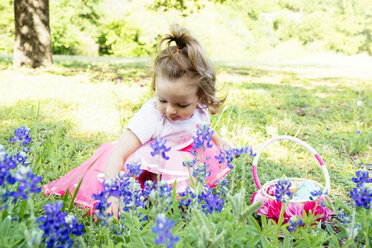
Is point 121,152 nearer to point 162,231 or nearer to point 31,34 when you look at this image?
point 162,231

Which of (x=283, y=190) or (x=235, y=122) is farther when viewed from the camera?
(x=235, y=122)

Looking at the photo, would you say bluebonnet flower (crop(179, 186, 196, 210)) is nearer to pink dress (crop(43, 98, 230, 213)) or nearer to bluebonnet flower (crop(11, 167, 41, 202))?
pink dress (crop(43, 98, 230, 213))

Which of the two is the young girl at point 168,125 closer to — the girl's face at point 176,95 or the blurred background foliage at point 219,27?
the girl's face at point 176,95

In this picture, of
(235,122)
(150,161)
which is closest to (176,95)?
(150,161)

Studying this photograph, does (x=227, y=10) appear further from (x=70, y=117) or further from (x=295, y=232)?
(x=295, y=232)

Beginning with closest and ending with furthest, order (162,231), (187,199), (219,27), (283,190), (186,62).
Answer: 1. (162,231)
2. (283,190)
3. (187,199)
4. (186,62)
5. (219,27)

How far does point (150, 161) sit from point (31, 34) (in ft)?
22.2

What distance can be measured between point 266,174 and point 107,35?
28381 millimetres

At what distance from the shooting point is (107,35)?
29.3m

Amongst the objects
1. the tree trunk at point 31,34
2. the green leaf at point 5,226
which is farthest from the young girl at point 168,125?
the tree trunk at point 31,34

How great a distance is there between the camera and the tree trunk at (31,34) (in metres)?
7.92

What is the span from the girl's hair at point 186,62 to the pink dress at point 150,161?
1.04 ft

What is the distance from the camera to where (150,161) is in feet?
8.54

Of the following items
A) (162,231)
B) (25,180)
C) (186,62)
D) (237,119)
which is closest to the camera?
(162,231)
